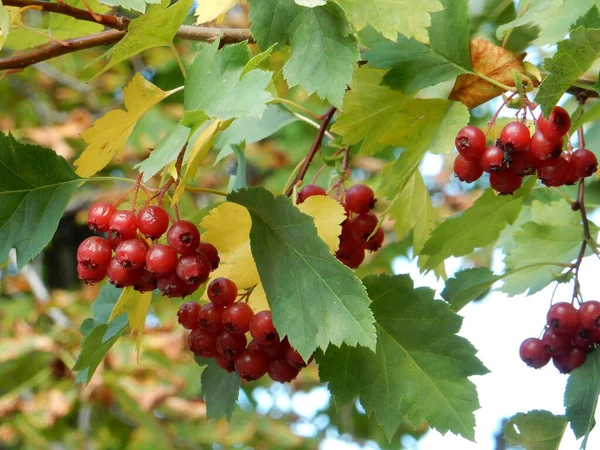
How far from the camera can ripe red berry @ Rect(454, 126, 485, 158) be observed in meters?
1.07

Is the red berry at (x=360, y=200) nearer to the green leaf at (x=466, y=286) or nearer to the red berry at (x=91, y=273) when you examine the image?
the green leaf at (x=466, y=286)

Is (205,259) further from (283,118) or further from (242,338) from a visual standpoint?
(283,118)

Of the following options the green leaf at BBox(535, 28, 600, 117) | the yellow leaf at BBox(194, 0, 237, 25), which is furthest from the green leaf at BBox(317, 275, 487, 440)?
the yellow leaf at BBox(194, 0, 237, 25)

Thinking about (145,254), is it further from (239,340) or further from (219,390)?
(219,390)

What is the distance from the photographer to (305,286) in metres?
1.03

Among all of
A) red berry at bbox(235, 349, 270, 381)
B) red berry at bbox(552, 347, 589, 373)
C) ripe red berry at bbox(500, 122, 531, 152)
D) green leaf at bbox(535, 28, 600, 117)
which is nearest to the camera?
green leaf at bbox(535, 28, 600, 117)

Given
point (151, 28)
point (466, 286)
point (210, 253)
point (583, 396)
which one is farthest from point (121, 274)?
point (583, 396)

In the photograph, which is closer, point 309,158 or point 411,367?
point 411,367

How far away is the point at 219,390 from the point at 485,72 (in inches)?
26.9

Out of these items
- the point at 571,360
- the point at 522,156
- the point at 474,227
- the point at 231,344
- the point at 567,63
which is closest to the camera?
the point at 567,63

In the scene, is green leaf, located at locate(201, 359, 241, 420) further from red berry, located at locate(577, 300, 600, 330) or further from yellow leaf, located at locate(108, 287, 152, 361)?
red berry, located at locate(577, 300, 600, 330)

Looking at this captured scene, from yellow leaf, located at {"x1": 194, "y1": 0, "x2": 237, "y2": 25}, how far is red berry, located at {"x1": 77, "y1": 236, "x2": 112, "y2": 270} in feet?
1.15

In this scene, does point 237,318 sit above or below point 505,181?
below

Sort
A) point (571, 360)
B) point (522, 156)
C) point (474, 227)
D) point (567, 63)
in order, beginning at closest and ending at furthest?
point (567, 63), point (522, 156), point (571, 360), point (474, 227)
